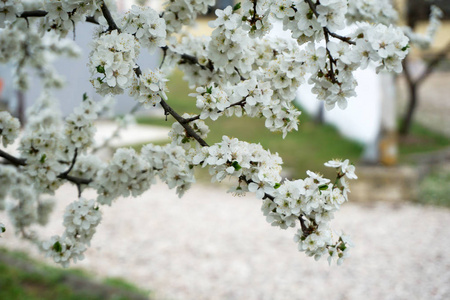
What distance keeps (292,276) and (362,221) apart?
1.73 m

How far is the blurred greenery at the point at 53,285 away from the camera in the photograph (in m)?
3.57

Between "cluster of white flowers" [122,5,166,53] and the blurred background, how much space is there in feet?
3.03

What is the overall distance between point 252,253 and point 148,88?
3565 millimetres

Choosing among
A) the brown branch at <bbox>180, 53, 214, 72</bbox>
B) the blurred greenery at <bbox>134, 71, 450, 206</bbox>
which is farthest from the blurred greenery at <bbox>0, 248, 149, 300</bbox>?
the blurred greenery at <bbox>134, 71, 450, 206</bbox>

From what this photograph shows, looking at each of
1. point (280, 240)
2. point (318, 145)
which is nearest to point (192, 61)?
point (280, 240)

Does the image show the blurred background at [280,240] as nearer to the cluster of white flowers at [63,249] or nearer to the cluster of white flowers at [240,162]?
the cluster of white flowers at [63,249]

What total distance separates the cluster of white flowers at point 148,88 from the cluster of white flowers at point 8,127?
0.79 metres

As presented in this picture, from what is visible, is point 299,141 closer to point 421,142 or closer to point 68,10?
point 421,142

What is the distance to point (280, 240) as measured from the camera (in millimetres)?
5199

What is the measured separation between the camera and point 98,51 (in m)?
1.50

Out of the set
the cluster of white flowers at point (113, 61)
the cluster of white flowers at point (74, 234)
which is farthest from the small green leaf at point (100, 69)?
the cluster of white flowers at point (74, 234)

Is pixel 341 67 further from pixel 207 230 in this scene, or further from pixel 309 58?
pixel 207 230

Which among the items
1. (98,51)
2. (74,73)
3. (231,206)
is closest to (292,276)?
(231,206)

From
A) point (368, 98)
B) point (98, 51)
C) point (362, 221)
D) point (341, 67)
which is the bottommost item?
point (98, 51)
